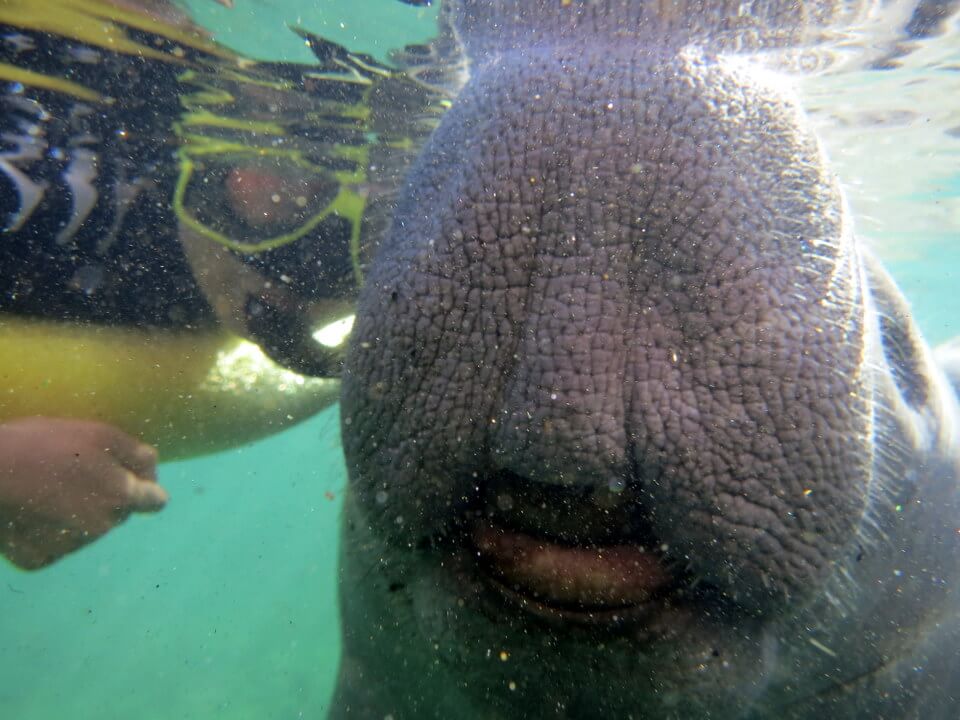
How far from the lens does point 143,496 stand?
402cm

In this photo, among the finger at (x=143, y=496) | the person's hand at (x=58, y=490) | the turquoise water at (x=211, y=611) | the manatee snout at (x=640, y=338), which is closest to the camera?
the manatee snout at (x=640, y=338)

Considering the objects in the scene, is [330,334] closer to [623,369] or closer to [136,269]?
[136,269]

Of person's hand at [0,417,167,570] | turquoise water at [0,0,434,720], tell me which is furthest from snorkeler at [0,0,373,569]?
turquoise water at [0,0,434,720]

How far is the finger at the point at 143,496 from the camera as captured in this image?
3.98 meters

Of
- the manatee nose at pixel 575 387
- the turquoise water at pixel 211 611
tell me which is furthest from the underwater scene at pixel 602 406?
the turquoise water at pixel 211 611

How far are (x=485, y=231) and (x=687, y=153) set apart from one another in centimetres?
46

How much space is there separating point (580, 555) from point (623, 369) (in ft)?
1.43

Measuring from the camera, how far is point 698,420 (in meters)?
1.34

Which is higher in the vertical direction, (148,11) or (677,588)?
(148,11)

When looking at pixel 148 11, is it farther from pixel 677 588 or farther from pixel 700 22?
pixel 677 588

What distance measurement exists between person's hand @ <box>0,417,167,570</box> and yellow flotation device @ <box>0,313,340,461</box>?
0.24 m

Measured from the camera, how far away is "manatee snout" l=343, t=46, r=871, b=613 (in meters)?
1.34

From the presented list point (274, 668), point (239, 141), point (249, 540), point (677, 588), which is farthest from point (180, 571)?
point (677, 588)

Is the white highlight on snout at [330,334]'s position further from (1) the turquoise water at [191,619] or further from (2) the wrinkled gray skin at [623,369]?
(2) the wrinkled gray skin at [623,369]
